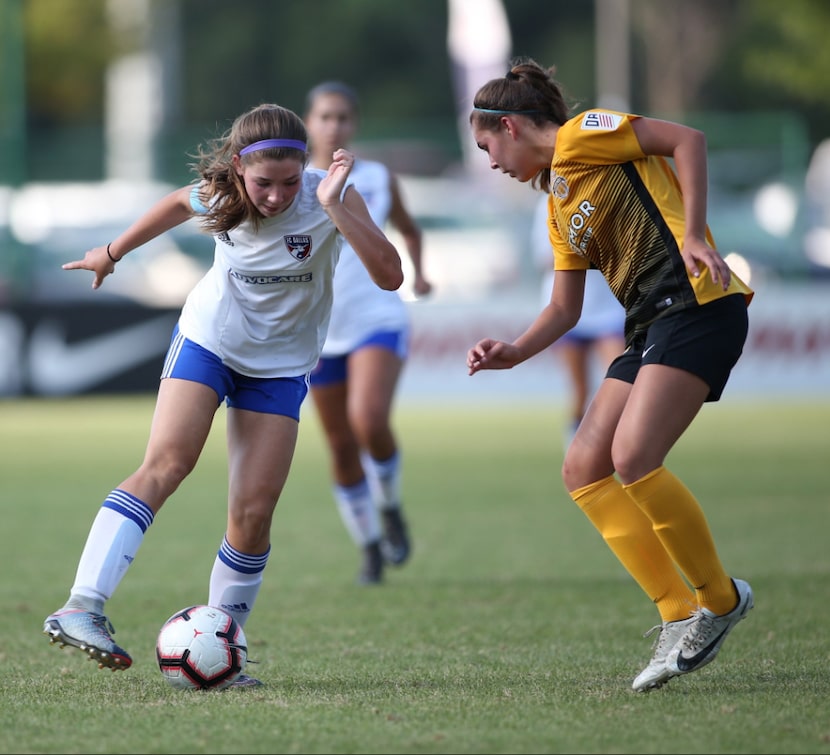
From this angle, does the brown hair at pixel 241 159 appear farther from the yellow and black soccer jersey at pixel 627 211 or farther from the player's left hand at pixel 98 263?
the yellow and black soccer jersey at pixel 627 211

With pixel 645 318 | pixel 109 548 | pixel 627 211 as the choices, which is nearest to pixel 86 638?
pixel 109 548

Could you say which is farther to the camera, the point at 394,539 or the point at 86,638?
the point at 394,539

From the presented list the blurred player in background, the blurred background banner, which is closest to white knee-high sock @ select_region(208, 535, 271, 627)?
the blurred player in background

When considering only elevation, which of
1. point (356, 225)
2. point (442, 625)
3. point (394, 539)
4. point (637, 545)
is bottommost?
point (394, 539)

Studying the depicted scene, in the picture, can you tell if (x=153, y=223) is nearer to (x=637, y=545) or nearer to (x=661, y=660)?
(x=637, y=545)

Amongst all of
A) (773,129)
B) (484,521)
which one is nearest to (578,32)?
(773,129)

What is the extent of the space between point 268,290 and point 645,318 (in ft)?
4.37

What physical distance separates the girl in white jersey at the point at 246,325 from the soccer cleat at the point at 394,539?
2734 mm

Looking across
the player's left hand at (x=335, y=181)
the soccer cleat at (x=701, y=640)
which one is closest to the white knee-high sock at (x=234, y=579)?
the player's left hand at (x=335, y=181)

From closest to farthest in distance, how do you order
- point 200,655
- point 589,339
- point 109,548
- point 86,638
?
point 86,638
point 109,548
point 200,655
point 589,339

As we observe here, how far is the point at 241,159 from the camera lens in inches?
197

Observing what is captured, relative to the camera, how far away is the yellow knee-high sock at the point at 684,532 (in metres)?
4.84

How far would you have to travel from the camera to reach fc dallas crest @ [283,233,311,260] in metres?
5.11

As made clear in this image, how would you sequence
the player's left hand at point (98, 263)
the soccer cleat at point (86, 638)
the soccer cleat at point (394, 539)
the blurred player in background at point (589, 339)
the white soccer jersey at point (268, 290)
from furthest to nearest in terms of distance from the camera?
the blurred player in background at point (589, 339)
the soccer cleat at point (394, 539)
the player's left hand at point (98, 263)
the white soccer jersey at point (268, 290)
the soccer cleat at point (86, 638)
